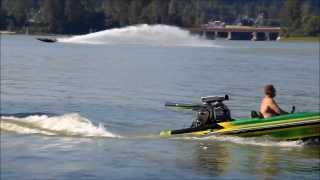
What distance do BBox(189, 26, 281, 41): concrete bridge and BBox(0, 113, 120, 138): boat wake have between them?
14164 cm

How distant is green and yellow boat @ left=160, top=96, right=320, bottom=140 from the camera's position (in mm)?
21969

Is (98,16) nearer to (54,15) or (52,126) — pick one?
(54,15)

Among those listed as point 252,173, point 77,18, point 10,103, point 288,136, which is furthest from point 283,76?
point 77,18

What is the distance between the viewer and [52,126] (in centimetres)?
2486

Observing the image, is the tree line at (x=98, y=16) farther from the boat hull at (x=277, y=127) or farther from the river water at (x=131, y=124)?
the boat hull at (x=277, y=127)

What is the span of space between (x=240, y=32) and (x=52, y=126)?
16087cm

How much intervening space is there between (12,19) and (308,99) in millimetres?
117199

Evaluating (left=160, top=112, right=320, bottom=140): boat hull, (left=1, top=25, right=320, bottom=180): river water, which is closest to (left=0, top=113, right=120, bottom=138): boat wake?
(left=1, top=25, right=320, bottom=180): river water

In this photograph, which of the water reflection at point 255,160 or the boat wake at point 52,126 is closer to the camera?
the water reflection at point 255,160

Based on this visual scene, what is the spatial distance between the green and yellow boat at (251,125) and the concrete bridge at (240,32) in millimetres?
144322

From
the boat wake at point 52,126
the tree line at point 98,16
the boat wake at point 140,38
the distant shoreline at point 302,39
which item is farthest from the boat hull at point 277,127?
the distant shoreline at point 302,39

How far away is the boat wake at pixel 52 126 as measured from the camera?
23844 mm

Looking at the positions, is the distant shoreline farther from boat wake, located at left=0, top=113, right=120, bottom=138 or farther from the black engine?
the black engine

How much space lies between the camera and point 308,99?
3756 cm
